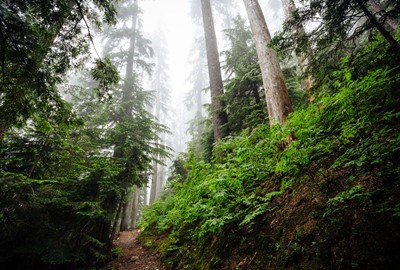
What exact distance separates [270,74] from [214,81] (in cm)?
411

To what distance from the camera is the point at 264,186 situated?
4.10m

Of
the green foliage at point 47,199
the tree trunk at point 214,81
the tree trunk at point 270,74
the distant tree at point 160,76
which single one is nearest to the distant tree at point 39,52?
the green foliage at point 47,199

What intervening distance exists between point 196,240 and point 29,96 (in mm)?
5165

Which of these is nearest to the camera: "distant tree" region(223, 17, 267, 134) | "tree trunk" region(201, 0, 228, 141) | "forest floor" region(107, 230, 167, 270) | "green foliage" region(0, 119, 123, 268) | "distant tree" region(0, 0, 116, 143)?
"distant tree" region(0, 0, 116, 143)

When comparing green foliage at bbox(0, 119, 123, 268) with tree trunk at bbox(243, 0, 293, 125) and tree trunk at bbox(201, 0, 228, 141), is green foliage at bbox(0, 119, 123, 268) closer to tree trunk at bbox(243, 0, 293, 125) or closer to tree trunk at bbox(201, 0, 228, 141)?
tree trunk at bbox(201, 0, 228, 141)

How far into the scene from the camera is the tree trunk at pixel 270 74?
18.2 feet

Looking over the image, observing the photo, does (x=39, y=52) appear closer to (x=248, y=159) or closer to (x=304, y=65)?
(x=248, y=159)

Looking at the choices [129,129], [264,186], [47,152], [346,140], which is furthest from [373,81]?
[129,129]

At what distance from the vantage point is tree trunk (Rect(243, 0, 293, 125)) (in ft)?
18.2

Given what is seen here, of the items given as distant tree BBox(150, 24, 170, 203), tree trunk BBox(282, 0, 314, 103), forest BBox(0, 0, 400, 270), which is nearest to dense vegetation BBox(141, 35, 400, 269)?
forest BBox(0, 0, 400, 270)

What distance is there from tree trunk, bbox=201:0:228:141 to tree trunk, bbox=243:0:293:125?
8.16ft

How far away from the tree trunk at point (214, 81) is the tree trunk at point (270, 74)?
2487mm

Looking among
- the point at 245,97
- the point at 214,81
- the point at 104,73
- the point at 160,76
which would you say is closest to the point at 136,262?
the point at 104,73

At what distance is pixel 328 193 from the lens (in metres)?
2.55
